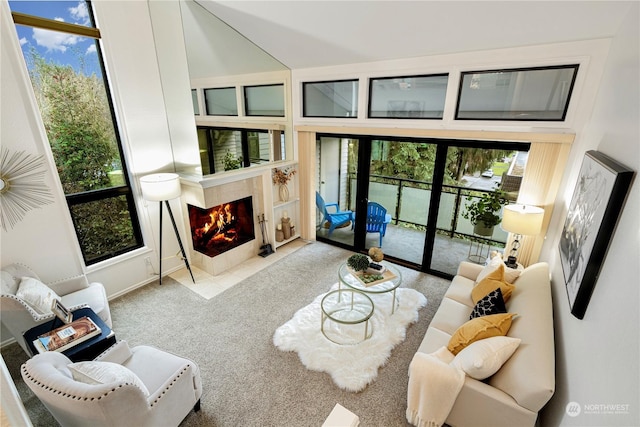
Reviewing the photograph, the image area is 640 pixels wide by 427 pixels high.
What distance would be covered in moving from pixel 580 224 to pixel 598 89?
1.52 metres

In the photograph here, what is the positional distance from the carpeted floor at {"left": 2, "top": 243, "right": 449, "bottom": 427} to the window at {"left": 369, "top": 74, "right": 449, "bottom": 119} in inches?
89.3

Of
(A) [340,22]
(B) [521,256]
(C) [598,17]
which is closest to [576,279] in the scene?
(B) [521,256]

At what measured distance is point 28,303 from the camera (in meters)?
2.51

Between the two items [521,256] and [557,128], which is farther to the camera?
[521,256]

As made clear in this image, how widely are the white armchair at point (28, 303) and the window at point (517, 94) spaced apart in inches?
177

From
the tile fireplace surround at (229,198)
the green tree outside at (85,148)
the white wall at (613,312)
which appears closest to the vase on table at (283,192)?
the tile fireplace surround at (229,198)

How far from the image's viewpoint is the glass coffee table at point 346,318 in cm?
296

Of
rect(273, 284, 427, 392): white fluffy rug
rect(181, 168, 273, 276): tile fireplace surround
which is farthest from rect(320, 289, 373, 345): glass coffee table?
rect(181, 168, 273, 276): tile fireplace surround

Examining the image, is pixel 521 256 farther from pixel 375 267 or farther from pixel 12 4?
pixel 12 4

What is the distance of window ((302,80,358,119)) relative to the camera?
4258 millimetres

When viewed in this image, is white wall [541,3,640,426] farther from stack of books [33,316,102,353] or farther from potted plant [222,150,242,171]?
potted plant [222,150,242,171]

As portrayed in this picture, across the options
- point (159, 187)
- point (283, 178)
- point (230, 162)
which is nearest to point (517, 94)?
point (283, 178)

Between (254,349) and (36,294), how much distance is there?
199 centimetres

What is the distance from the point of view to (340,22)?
3154 mm
